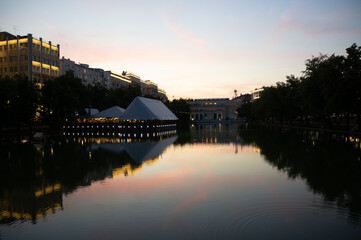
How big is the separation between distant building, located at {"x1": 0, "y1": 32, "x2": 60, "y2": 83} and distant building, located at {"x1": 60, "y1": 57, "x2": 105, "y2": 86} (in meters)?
16.3

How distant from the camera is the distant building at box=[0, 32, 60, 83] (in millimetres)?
77750

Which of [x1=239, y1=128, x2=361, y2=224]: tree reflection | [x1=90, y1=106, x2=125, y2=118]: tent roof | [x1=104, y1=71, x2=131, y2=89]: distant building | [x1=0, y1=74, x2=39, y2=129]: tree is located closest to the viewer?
[x1=239, y1=128, x2=361, y2=224]: tree reflection

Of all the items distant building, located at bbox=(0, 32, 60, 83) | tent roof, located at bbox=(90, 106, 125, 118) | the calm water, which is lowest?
the calm water

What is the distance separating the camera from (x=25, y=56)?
77.9 metres

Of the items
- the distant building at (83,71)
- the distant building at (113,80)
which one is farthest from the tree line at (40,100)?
the distant building at (113,80)

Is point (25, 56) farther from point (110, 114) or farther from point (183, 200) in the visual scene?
point (183, 200)

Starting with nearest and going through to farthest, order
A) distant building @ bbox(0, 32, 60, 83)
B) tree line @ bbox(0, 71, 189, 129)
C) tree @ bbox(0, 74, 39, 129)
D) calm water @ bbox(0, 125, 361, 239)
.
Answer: calm water @ bbox(0, 125, 361, 239) → tree @ bbox(0, 74, 39, 129) → tree line @ bbox(0, 71, 189, 129) → distant building @ bbox(0, 32, 60, 83)

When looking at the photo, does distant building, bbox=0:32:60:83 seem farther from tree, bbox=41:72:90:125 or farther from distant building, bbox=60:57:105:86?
tree, bbox=41:72:90:125

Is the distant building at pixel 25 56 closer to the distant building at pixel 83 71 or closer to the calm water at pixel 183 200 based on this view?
the distant building at pixel 83 71

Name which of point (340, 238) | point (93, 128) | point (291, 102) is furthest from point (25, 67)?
point (340, 238)

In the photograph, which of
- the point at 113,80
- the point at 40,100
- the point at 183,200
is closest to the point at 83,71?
the point at 113,80

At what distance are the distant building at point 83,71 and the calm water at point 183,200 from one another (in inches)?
3584

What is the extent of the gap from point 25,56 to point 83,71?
121 feet

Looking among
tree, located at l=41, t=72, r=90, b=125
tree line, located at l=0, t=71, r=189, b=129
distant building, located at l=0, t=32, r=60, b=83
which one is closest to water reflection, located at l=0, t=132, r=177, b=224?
tree line, located at l=0, t=71, r=189, b=129
